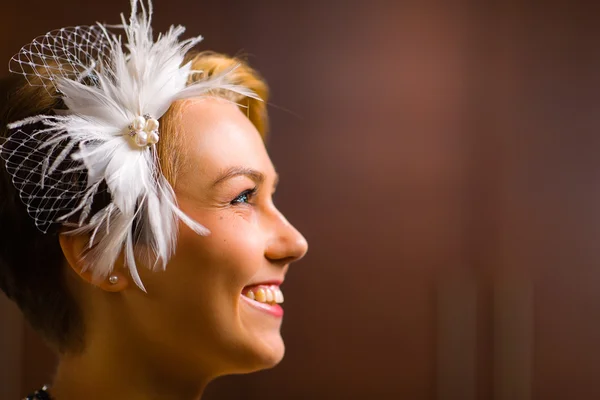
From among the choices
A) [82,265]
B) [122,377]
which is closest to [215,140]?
[82,265]

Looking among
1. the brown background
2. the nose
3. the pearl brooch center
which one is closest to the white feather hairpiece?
the pearl brooch center

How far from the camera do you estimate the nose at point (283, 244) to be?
3.81ft

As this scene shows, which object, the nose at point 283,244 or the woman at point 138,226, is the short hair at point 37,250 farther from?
the nose at point 283,244

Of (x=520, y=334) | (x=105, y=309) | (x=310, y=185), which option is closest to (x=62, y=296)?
(x=105, y=309)

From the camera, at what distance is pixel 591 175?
158cm

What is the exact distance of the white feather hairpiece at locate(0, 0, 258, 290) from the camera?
3.46 feet

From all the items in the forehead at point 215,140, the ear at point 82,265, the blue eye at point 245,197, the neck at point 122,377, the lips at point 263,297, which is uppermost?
the forehead at point 215,140

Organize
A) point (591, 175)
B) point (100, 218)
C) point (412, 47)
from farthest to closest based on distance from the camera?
point (412, 47), point (591, 175), point (100, 218)

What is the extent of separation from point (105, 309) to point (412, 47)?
39.2 inches

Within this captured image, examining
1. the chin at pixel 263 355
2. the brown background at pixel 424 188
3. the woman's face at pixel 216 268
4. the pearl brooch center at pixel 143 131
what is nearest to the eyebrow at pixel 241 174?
the woman's face at pixel 216 268

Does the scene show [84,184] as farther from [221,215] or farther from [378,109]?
[378,109]

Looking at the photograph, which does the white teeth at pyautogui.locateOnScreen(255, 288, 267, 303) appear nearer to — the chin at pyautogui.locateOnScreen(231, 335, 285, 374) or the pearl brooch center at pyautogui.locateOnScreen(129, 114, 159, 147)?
the chin at pyautogui.locateOnScreen(231, 335, 285, 374)

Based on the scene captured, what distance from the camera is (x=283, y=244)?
3.83ft

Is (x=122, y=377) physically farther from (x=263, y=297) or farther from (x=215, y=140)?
(x=215, y=140)
